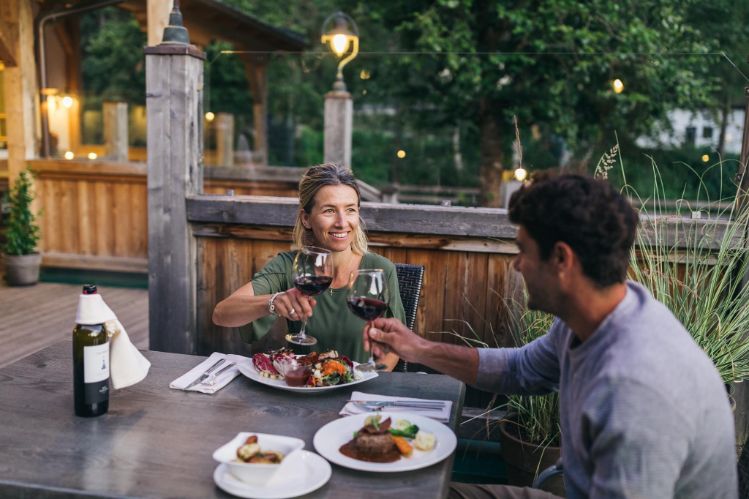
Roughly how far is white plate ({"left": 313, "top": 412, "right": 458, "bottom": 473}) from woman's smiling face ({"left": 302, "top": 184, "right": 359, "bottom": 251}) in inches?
33.9

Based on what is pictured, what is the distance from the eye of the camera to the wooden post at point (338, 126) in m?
7.09

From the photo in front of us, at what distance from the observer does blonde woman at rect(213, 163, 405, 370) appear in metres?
2.37

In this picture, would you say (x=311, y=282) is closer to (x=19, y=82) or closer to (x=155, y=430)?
(x=155, y=430)

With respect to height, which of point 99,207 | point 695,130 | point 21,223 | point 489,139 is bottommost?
point 21,223

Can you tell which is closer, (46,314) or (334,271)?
(334,271)

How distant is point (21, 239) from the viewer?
6562 millimetres

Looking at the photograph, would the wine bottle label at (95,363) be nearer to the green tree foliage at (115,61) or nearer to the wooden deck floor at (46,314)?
the wooden deck floor at (46,314)

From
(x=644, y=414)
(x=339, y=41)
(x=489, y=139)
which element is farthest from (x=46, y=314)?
(x=489, y=139)

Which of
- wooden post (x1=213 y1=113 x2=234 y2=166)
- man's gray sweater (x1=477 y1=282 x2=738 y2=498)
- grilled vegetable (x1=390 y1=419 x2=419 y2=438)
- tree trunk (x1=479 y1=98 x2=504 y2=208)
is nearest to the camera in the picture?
man's gray sweater (x1=477 y1=282 x2=738 y2=498)

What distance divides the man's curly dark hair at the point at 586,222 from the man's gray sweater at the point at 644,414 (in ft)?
0.32

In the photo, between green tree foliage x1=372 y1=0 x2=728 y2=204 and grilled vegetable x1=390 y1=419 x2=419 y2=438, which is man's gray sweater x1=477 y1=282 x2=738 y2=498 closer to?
grilled vegetable x1=390 y1=419 x2=419 y2=438

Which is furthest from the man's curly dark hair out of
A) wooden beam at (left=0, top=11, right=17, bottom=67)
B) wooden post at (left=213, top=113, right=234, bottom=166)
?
wooden beam at (left=0, top=11, right=17, bottom=67)

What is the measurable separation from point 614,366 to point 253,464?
0.70 m

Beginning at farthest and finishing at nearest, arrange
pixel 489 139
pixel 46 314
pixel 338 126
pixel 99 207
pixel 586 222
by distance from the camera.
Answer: pixel 489 139 → pixel 338 126 → pixel 99 207 → pixel 46 314 → pixel 586 222
